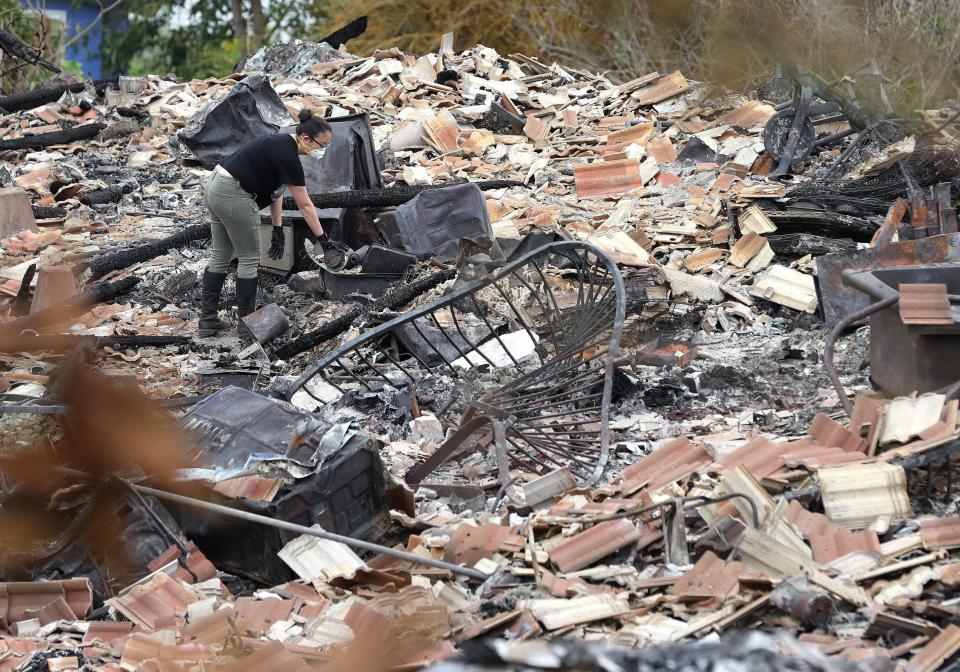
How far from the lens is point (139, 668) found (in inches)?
143

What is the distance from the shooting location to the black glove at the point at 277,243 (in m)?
9.38

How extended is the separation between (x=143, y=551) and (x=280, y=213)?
433cm

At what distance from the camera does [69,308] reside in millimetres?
8922

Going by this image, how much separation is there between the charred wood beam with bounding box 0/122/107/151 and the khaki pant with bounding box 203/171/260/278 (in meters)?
6.71

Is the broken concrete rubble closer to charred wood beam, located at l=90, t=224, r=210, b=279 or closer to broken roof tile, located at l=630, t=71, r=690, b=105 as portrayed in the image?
charred wood beam, located at l=90, t=224, r=210, b=279

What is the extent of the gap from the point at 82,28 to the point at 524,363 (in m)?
25.5

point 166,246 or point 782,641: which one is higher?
point 782,641

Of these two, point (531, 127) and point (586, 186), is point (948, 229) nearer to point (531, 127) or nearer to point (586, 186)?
point (586, 186)

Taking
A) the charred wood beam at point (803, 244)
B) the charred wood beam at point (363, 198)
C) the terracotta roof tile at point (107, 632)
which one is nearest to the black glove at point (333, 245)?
the charred wood beam at point (363, 198)

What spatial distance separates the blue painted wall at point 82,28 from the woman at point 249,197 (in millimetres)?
21201

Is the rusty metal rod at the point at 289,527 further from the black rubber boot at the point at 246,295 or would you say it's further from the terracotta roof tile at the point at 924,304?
the black rubber boot at the point at 246,295

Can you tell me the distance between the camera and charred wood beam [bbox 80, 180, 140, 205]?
1238 centimetres

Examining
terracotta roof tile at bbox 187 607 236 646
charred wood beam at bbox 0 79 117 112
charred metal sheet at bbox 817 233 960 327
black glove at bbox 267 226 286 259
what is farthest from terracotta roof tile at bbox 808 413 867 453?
charred wood beam at bbox 0 79 117 112

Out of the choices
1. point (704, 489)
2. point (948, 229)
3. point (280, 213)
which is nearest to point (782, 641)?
point (704, 489)
